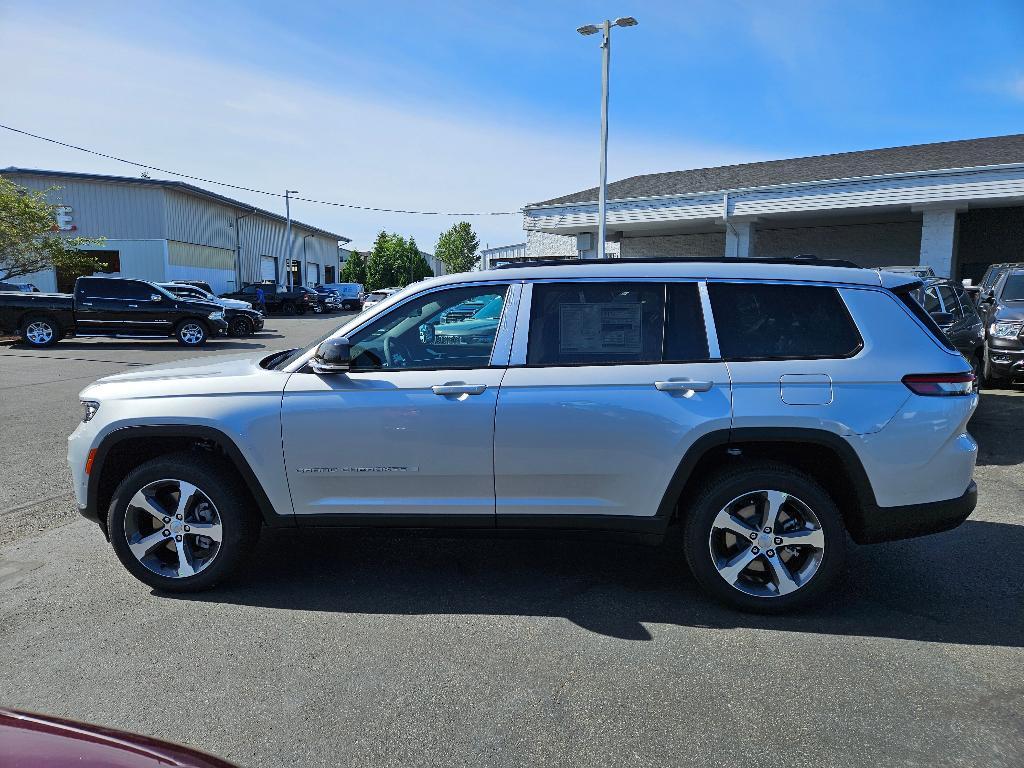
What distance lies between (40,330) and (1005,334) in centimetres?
2105

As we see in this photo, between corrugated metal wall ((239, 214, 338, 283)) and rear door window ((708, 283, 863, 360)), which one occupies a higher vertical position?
corrugated metal wall ((239, 214, 338, 283))

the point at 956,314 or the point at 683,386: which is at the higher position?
the point at 956,314

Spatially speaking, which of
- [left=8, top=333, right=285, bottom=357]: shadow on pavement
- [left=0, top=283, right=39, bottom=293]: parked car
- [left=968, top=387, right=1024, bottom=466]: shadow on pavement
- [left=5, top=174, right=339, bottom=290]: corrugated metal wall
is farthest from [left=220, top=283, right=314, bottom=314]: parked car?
[left=968, top=387, right=1024, bottom=466]: shadow on pavement

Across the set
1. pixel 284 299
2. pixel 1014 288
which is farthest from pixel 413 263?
pixel 1014 288

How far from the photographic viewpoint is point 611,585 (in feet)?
13.8

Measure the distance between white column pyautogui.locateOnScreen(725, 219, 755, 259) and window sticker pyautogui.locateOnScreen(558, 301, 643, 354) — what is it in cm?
2111

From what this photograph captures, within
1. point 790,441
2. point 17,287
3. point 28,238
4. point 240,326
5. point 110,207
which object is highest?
point 110,207

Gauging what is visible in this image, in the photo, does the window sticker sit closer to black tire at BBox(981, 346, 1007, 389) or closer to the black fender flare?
the black fender flare

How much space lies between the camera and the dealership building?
1997 centimetres

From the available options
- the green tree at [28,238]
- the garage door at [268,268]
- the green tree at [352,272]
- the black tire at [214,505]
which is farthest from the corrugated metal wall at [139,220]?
the black tire at [214,505]

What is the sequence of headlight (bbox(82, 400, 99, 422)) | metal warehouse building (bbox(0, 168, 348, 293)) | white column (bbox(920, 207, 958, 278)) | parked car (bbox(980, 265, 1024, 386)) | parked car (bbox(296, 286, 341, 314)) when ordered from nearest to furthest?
1. headlight (bbox(82, 400, 99, 422))
2. parked car (bbox(980, 265, 1024, 386))
3. white column (bbox(920, 207, 958, 278))
4. metal warehouse building (bbox(0, 168, 348, 293))
5. parked car (bbox(296, 286, 341, 314))

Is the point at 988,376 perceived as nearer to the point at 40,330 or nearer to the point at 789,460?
the point at 789,460

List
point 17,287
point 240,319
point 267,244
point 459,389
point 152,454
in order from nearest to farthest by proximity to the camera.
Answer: point 459,389, point 152,454, point 240,319, point 17,287, point 267,244

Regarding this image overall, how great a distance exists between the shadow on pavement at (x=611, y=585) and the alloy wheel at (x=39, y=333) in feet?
58.4
